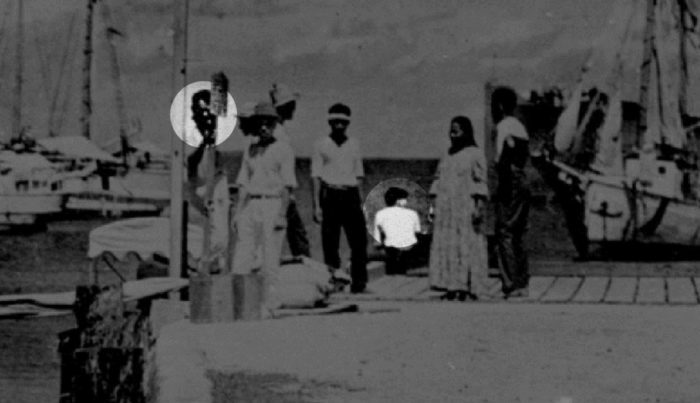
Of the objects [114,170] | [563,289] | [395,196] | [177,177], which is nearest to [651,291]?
[563,289]

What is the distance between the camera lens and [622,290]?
826cm

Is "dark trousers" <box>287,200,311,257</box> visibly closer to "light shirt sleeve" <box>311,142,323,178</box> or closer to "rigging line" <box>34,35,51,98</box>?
"light shirt sleeve" <box>311,142,323,178</box>

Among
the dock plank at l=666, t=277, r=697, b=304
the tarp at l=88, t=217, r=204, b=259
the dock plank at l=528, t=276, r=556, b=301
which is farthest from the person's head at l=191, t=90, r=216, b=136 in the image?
the dock plank at l=666, t=277, r=697, b=304

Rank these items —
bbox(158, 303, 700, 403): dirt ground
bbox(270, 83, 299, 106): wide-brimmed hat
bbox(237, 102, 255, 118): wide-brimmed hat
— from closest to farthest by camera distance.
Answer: bbox(158, 303, 700, 403): dirt ground → bbox(237, 102, 255, 118): wide-brimmed hat → bbox(270, 83, 299, 106): wide-brimmed hat

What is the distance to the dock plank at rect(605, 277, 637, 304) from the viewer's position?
7.75 meters

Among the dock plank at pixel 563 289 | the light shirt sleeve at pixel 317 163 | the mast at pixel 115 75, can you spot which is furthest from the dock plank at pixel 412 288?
the mast at pixel 115 75

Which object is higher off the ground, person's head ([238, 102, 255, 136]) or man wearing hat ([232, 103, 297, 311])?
person's head ([238, 102, 255, 136])

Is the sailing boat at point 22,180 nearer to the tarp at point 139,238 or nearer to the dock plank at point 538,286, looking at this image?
the tarp at point 139,238

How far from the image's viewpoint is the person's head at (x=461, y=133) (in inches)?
296

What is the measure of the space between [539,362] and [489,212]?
3.36 meters

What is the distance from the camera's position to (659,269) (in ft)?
28.5

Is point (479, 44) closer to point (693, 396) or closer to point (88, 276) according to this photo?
point (88, 276)

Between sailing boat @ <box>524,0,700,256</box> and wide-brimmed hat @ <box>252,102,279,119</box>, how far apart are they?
1.98 metres

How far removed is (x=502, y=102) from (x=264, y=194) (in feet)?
4.66
